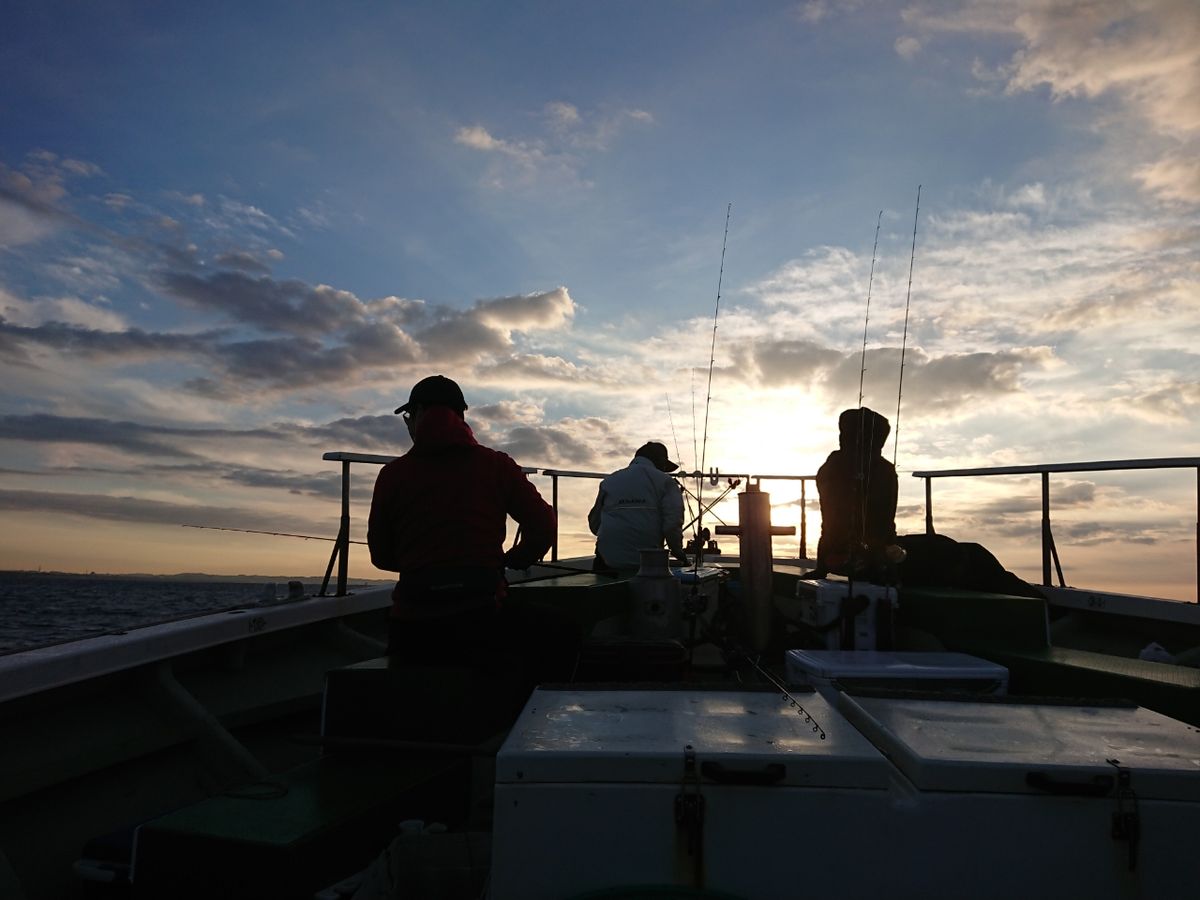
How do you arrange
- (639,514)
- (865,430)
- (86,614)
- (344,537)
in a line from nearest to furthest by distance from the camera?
(344,537) < (865,430) < (639,514) < (86,614)

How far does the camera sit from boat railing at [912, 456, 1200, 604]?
5.26 m

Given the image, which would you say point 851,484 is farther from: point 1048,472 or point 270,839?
point 270,839

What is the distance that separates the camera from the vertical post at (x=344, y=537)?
4.68 m

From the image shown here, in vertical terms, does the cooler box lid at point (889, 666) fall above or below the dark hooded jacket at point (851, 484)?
below

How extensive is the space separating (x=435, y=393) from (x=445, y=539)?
2.08 feet

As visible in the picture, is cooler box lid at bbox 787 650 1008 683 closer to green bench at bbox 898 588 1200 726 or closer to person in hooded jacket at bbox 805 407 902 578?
green bench at bbox 898 588 1200 726

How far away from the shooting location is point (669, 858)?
5.08ft

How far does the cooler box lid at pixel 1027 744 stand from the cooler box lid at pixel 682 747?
10 cm

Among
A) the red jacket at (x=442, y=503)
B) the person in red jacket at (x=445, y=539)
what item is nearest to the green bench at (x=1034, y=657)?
the person in red jacket at (x=445, y=539)

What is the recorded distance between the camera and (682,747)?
1.62m

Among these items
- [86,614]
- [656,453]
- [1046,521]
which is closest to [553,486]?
[656,453]

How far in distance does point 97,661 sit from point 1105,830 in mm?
3237

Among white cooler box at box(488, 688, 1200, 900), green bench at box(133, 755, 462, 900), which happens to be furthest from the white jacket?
white cooler box at box(488, 688, 1200, 900)

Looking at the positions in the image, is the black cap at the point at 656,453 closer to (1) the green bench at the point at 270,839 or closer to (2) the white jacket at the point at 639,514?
(2) the white jacket at the point at 639,514
